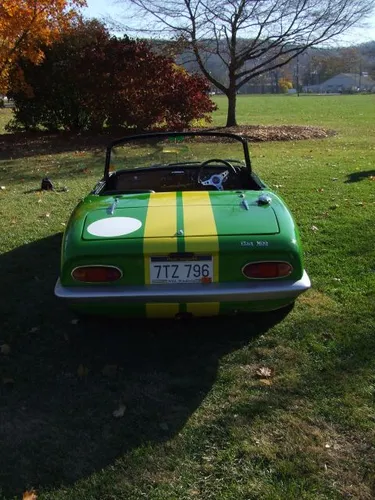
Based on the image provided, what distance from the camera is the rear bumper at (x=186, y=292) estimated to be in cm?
299

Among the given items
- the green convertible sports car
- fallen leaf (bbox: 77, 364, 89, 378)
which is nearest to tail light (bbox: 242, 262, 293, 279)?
the green convertible sports car

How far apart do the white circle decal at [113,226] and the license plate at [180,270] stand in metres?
0.32

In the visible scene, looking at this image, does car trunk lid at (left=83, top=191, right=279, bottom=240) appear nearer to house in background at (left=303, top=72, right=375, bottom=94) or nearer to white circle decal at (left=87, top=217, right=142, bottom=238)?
white circle decal at (left=87, top=217, right=142, bottom=238)

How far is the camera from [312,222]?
19.8 feet

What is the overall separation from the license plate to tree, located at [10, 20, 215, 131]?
14.1m

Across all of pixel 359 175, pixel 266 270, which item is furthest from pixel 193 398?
pixel 359 175

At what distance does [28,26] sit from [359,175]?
33.1 ft

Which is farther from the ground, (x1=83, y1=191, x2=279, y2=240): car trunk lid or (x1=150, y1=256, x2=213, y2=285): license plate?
(x1=83, y1=191, x2=279, y2=240): car trunk lid

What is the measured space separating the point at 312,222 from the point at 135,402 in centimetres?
382

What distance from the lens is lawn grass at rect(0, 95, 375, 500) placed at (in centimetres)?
228

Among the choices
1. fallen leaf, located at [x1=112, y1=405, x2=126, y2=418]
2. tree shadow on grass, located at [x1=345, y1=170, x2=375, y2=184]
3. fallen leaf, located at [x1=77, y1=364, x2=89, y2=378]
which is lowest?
tree shadow on grass, located at [x1=345, y1=170, x2=375, y2=184]

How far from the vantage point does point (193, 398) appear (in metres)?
2.87

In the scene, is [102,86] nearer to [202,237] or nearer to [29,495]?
[202,237]

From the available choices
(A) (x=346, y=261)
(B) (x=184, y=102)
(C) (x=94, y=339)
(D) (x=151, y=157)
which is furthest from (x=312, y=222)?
(B) (x=184, y=102)
